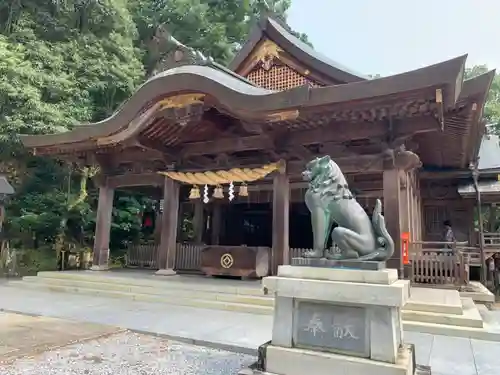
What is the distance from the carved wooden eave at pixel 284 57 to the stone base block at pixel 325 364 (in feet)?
24.4

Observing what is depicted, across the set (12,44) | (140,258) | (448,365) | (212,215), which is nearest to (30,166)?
(12,44)

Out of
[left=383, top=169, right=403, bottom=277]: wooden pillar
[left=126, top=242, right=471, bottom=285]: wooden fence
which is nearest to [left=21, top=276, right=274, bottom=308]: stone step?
[left=126, top=242, right=471, bottom=285]: wooden fence

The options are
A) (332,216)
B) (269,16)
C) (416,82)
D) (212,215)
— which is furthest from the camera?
(212,215)

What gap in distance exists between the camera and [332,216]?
11.9ft

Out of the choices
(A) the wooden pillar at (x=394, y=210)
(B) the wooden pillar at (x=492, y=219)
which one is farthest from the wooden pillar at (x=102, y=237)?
(B) the wooden pillar at (x=492, y=219)

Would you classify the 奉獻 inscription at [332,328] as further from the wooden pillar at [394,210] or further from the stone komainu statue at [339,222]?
the wooden pillar at [394,210]

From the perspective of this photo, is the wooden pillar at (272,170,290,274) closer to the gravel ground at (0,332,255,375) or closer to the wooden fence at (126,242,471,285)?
the wooden fence at (126,242,471,285)

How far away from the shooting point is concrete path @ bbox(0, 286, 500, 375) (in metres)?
4.09

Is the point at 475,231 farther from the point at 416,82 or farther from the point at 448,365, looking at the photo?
the point at 448,365

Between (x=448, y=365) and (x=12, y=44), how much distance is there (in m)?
15.8

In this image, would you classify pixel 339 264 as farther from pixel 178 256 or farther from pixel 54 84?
pixel 54 84

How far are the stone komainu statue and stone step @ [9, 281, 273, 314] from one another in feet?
10.4

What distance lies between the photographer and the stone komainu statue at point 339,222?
136 inches

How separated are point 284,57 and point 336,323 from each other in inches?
334
